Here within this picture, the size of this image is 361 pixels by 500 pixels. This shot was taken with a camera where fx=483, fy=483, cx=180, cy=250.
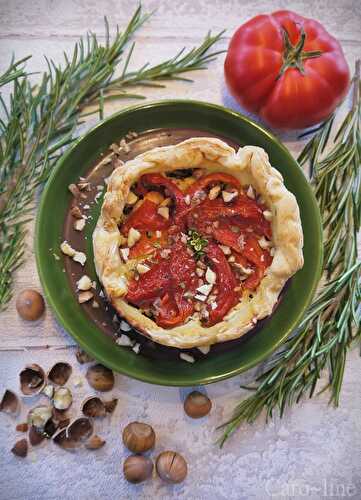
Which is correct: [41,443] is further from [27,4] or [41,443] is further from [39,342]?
[27,4]

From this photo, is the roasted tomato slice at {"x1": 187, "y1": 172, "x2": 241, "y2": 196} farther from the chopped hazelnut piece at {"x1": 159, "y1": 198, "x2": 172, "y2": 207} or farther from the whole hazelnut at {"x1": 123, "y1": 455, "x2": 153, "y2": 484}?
the whole hazelnut at {"x1": 123, "y1": 455, "x2": 153, "y2": 484}

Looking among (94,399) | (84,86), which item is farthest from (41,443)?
(84,86)

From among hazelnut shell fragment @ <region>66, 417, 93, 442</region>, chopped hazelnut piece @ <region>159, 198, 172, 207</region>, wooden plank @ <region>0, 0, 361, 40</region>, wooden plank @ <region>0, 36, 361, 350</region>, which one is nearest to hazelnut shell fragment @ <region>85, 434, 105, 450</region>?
hazelnut shell fragment @ <region>66, 417, 93, 442</region>

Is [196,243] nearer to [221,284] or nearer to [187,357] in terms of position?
[221,284]

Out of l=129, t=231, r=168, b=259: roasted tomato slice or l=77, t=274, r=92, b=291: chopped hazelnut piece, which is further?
l=77, t=274, r=92, b=291: chopped hazelnut piece

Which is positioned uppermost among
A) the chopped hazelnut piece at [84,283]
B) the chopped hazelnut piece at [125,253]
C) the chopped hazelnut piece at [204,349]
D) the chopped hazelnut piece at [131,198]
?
the chopped hazelnut piece at [131,198]

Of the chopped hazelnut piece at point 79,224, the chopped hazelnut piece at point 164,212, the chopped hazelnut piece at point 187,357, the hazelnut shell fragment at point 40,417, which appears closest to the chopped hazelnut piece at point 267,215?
the chopped hazelnut piece at point 164,212

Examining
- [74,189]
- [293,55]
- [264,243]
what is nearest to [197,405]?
[264,243]

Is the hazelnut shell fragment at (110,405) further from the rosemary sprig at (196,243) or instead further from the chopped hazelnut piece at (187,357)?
the rosemary sprig at (196,243)
